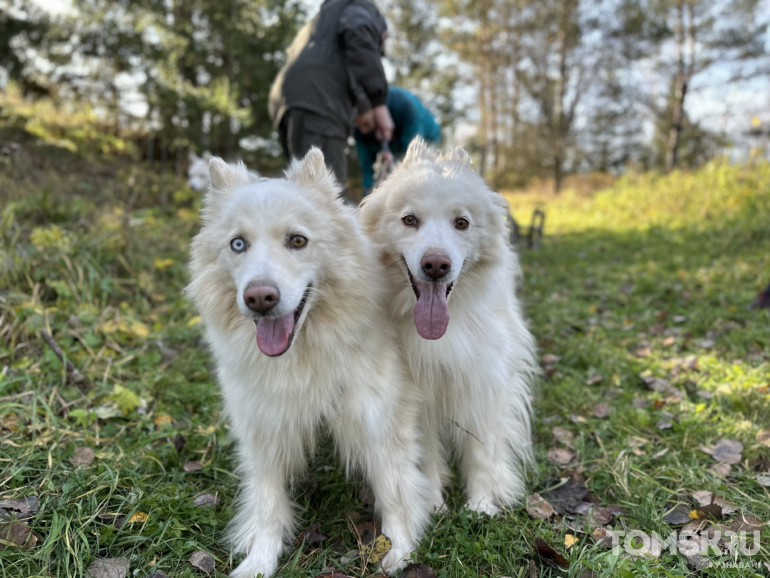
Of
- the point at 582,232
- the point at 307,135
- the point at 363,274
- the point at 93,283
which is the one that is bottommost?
the point at 582,232

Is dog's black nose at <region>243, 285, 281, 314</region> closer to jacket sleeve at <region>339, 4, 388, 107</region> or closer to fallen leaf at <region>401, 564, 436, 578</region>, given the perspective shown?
fallen leaf at <region>401, 564, 436, 578</region>

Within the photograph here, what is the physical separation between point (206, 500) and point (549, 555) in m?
1.83

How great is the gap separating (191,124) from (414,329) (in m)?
8.64

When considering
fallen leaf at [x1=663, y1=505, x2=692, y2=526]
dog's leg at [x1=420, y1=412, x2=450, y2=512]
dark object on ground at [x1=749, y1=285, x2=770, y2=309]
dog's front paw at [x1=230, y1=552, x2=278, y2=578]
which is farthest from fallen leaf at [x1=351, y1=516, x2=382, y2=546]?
dark object on ground at [x1=749, y1=285, x2=770, y2=309]

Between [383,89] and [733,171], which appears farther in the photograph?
[733,171]

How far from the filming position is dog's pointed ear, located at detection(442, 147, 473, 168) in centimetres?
270

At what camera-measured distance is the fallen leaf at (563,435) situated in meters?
3.19

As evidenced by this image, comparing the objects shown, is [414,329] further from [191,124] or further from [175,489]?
[191,124]

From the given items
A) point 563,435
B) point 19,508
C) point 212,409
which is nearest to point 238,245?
point 19,508

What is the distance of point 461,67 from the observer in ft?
69.9

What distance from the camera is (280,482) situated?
8.00 feet

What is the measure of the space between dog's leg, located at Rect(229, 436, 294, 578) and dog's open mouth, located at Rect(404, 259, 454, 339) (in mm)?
902

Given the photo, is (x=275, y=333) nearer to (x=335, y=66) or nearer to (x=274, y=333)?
(x=274, y=333)

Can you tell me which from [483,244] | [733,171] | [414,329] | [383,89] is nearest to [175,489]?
[414,329]
